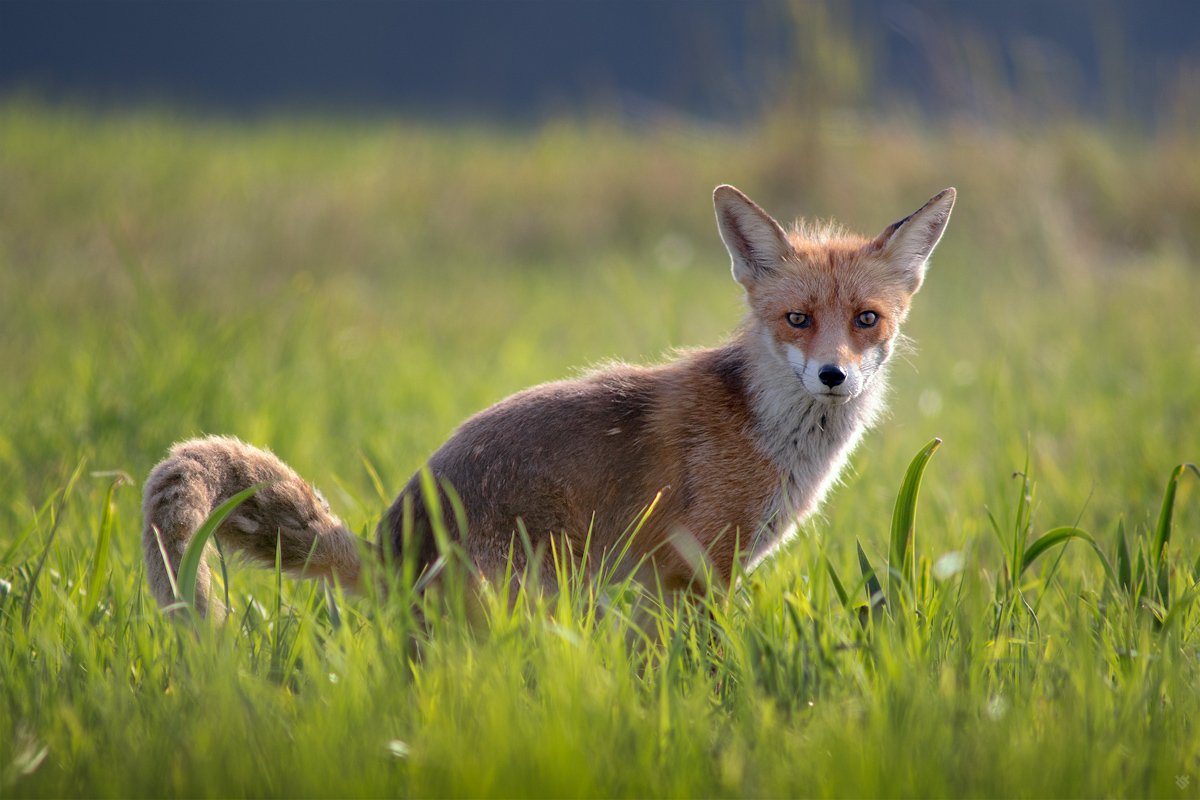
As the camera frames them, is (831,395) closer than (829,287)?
Yes

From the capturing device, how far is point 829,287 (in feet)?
13.0

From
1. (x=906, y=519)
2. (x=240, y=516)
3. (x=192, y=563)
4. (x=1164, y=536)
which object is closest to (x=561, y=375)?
(x=240, y=516)

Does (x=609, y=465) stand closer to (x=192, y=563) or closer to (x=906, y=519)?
(x=906, y=519)

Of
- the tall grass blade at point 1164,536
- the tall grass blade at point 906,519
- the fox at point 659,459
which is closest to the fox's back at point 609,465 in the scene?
the fox at point 659,459

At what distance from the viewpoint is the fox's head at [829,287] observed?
379 cm

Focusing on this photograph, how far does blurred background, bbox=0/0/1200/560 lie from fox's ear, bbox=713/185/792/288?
1.06m

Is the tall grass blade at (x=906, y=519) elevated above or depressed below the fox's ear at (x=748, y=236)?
below

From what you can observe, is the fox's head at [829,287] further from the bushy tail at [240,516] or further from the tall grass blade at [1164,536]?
the bushy tail at [240,516]

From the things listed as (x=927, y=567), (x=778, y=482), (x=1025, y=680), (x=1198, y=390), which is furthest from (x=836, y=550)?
(x=1198, y=390)

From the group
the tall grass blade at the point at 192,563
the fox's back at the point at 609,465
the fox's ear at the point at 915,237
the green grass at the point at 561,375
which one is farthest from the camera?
the fox's ear at the point at 915,237

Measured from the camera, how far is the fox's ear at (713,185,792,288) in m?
4.10

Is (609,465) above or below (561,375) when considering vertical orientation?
above

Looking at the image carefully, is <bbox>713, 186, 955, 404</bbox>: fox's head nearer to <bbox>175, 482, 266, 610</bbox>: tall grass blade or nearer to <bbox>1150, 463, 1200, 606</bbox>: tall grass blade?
<bbox>1150, 463, 1200, 606</bbox>: tall grass blade

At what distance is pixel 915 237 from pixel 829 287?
1.57ft
